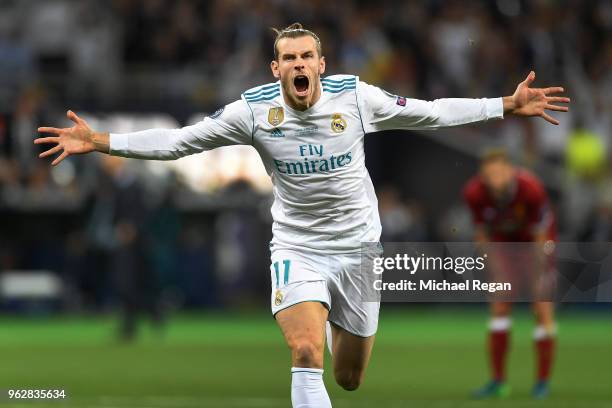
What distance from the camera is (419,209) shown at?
24.4 meters

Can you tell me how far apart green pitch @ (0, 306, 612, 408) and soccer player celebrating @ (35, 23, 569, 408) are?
9.73ft

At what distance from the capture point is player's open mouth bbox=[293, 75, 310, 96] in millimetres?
8289

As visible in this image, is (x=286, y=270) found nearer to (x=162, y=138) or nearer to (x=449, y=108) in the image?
(x=162, y=138)

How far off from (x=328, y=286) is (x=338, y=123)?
989mm

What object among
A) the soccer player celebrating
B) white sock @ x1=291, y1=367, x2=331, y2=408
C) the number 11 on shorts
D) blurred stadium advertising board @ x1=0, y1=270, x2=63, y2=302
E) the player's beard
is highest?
the player's beard

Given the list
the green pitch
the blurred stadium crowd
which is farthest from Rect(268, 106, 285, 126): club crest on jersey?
the blurred stadium crowd

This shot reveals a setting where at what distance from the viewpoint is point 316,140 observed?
8.44 metres

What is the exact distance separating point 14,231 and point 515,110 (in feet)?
55.2

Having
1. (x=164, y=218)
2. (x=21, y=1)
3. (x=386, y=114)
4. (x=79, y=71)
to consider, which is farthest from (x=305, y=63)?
(x=21, y=1)

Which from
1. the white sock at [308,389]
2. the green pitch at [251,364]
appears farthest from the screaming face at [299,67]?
the green pitch at [251,364]

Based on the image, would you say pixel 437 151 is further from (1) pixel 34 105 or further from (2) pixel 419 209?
(1) pixel 34 105

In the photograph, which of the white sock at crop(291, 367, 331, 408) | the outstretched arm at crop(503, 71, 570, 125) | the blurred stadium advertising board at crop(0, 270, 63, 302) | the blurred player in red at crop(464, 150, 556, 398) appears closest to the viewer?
the white sock at crop(291, 367, 331, 408)

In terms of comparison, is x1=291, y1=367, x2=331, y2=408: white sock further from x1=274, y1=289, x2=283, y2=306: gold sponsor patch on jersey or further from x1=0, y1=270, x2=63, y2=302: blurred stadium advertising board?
x1=0, y1=270, x2=63, y2=302: blurred stadium advertising board

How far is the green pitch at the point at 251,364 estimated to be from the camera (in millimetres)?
11961
